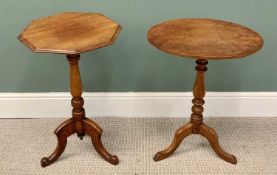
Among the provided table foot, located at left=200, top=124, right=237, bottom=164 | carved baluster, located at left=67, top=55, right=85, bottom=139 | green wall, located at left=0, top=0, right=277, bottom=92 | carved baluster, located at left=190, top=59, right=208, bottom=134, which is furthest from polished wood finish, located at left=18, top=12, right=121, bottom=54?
table foot, located at left=200, top=124, right=237, bottom=164

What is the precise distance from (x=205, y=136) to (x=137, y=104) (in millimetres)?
544

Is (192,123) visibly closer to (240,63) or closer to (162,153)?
(162,153)

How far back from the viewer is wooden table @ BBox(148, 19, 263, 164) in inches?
72.6

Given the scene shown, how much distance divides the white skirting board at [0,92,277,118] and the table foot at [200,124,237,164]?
399 mm

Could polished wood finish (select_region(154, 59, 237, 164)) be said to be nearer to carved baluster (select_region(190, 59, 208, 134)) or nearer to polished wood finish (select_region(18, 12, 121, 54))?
carved baluster (select_region(190, 59, 208, 134))

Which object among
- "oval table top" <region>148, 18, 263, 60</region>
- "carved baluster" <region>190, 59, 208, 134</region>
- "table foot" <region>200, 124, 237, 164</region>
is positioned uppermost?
"oval table top" <region>148, 18, 263, 60</region>

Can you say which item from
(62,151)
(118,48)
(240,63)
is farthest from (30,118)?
(240,63)

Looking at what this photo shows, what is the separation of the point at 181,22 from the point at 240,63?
1.92 ft

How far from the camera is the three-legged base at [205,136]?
89.9 inches

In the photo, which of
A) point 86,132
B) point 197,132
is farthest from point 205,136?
point 86,132

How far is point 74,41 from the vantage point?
189 cm

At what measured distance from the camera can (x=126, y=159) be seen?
2322 millimetres

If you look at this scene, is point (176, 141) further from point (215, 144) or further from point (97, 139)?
point (97, 139)

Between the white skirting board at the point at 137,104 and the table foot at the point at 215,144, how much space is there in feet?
1.31
